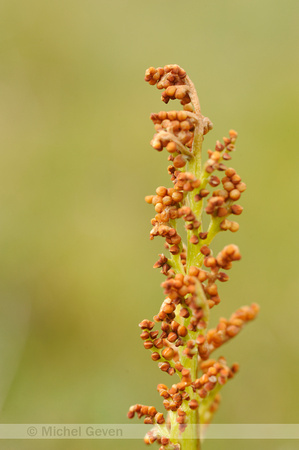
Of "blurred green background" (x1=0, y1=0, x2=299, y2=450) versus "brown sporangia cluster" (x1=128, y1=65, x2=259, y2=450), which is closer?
"brown sporangia cluster" (x1=128, y1=65, x2=259, y2=450)

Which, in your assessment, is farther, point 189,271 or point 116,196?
point 116,196

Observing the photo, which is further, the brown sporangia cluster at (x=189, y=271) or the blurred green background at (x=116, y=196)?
the blurred green background at (x=116, y=196)

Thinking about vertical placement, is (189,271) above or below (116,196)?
below

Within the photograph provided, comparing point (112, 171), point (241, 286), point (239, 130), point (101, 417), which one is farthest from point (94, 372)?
point (239, 130)
